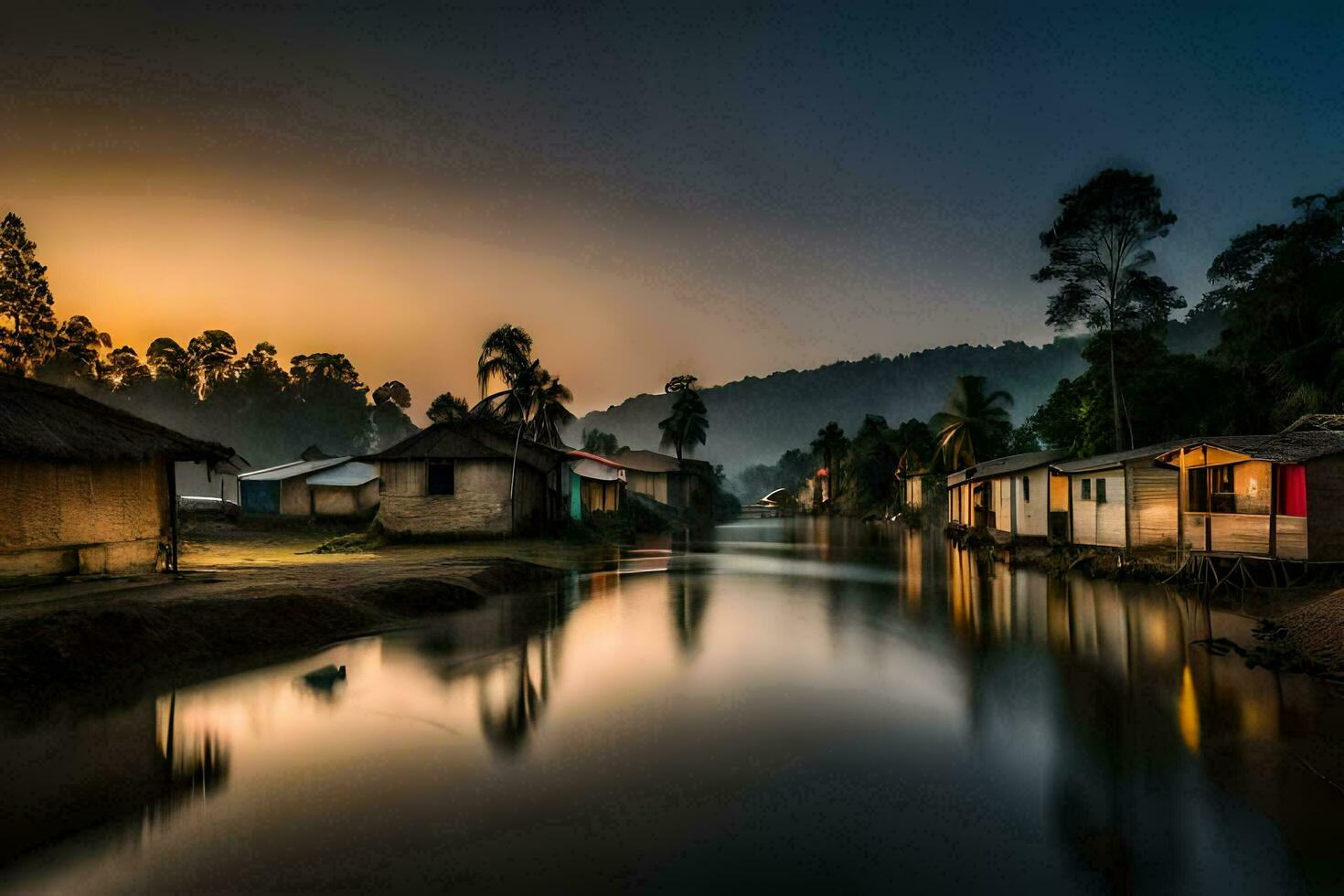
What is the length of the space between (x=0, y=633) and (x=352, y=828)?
7335mm

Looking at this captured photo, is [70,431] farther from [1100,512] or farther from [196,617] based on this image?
[1100,512]

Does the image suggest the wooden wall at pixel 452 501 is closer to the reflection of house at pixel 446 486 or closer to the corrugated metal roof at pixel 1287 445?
the reflection of house at pixel 446 486

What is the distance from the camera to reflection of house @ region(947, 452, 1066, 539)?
31156mm

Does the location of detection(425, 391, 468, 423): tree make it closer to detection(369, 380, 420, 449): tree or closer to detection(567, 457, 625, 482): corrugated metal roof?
detection(567, 457, 625, 482): corrugated metal roof

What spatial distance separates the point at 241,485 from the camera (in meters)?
41.3

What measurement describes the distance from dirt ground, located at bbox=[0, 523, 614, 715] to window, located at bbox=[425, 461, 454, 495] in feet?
26.6

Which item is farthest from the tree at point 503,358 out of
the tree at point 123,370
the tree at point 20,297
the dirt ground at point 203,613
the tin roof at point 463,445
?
the tree at point 123,370

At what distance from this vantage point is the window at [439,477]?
29781 mm

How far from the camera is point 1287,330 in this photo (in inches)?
1225

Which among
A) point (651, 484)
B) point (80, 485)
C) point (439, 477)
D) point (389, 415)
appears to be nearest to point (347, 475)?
point (439, 477)

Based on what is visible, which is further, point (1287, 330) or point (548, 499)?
point (548, 499)

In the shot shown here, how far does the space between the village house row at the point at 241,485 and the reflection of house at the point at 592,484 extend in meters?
0.13

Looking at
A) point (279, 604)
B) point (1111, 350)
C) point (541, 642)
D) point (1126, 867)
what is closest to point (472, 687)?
point (541, 642)

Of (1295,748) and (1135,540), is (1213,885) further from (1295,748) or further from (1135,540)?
(1135,540)
